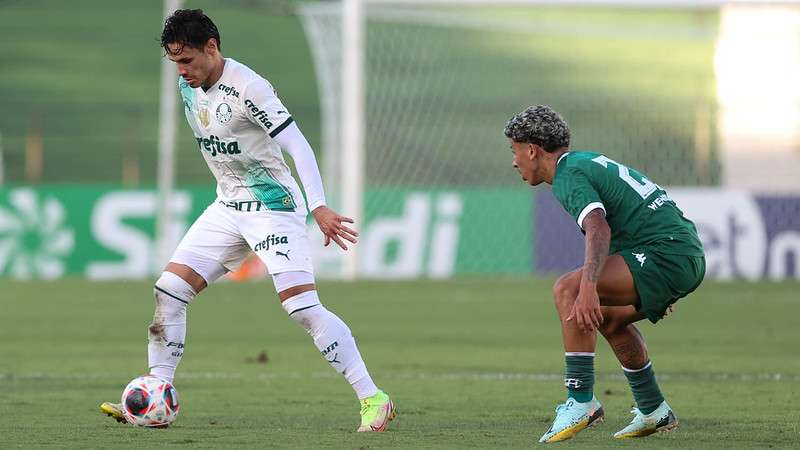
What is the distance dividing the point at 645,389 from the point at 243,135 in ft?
7.25

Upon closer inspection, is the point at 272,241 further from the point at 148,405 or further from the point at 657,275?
the point at 657,275

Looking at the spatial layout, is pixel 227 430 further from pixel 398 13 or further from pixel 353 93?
pixel 398 13

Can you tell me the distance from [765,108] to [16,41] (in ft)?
70.0

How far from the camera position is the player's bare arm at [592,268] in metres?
6.32

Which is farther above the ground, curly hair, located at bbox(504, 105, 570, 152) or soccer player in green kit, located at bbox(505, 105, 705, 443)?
curly hair, located at bbox(504, 105, 570, 152)

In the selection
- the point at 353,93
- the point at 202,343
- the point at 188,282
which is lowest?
the point at 202,343

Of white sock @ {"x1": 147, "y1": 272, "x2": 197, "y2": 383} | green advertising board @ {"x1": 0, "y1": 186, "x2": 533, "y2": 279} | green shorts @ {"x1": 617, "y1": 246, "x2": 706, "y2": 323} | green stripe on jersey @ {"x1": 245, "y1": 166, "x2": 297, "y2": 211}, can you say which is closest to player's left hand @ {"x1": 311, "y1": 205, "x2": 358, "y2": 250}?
green stripe on jersey @ {"x1": 245, "y1": 166, "x2": 297, "y2": 211}

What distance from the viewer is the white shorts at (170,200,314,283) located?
727cm

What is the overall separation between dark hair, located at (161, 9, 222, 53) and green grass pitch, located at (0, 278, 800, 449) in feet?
5.88

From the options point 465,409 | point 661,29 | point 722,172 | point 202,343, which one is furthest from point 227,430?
point 661,29

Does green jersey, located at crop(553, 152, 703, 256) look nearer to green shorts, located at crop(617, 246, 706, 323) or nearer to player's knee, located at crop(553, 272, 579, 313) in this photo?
green shorts, located at crop(617, 246, 706, 323)

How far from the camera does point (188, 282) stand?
7.46 metres

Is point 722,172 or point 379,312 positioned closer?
point 379,312

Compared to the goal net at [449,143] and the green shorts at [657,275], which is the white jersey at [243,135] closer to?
the green shorts at [657,275]
